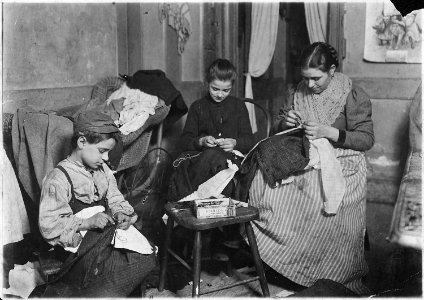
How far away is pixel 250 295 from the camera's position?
306 cm

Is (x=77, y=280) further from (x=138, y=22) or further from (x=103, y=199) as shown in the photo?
(x=138, y=22)

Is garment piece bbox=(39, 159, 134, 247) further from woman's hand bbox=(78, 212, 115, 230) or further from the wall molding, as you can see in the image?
the wall molding

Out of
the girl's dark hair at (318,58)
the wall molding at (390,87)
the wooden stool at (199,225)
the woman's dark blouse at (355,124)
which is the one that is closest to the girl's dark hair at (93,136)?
the wooden stool at (199,225)

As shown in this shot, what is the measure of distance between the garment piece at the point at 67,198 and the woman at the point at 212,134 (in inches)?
24.5

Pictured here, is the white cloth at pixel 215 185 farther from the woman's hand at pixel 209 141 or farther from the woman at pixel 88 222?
the woman at pixel 88 222

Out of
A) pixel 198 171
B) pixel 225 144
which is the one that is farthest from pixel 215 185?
pixel 225 144

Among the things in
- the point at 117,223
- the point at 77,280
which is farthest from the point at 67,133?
the point at 77,280

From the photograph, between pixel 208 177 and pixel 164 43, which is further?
pixel 164 43

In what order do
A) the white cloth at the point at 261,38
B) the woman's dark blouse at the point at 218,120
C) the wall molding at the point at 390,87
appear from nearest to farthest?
the woman's dark blouse at the point at 218,120, the wall molding at the point at 390,87, the white cloth at the point at 261,38

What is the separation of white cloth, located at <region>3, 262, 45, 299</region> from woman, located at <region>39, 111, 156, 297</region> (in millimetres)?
393

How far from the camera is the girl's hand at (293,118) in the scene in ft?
11.1

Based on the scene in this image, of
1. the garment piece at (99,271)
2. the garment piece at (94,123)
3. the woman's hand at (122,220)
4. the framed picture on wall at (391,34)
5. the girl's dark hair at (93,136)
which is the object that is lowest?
the garment piece at (99,271)

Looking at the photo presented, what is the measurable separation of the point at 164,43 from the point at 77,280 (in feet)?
8.76

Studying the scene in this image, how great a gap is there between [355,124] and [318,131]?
0.33m
